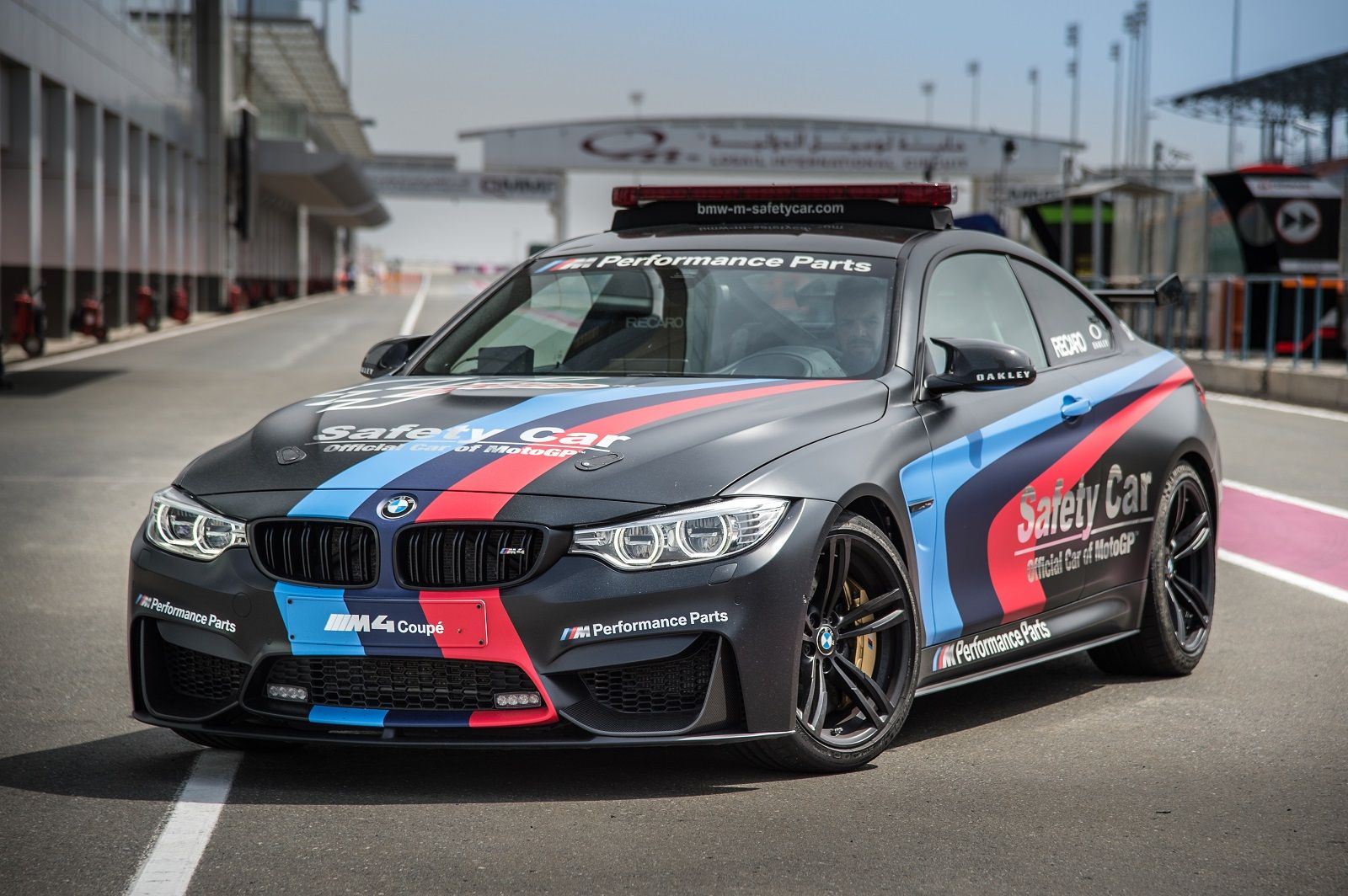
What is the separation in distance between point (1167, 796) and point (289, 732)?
2217 mm

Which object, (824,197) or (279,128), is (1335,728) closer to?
(824,197)

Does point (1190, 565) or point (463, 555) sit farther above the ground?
point (463, 555)

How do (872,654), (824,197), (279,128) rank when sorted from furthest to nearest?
(279,128)
(824,197)
(872,654)

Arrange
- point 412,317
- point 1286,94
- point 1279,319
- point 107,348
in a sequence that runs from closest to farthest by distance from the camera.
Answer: point 1279,319 < point 107,348 < point 412,317 < point 1286,94

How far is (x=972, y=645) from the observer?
5332 mm

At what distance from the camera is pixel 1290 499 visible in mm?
11500

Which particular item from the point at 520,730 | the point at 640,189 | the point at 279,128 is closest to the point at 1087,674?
the point at 640,189

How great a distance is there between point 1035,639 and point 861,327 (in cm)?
114

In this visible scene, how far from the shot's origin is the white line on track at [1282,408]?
60.2 feet

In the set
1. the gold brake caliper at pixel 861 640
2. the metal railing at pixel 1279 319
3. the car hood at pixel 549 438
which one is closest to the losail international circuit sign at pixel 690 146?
the metal railing at pixel 1279 319

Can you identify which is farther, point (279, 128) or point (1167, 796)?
point (279, 128)

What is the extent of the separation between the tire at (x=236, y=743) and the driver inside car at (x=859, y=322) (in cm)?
192

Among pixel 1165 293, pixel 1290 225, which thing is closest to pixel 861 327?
pixel 1165 293

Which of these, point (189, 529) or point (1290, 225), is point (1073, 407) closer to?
point (189, 529)
